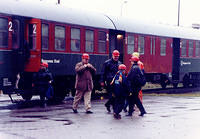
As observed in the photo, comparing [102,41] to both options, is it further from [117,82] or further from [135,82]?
[117,82]

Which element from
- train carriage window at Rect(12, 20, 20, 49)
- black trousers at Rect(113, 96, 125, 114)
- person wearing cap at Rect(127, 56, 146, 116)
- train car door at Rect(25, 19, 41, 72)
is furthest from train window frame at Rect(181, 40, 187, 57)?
black trousers at Rect(113, 96, 125, 114)

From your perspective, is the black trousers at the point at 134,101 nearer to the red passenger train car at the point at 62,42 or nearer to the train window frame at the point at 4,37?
the red passenger train car at the point at 62,42

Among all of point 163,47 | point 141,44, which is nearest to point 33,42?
point 141,44

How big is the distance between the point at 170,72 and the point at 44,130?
2001cm

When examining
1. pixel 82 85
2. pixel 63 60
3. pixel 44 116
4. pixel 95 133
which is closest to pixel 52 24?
pixel 63 60

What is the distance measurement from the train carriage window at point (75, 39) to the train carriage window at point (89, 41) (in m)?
0.64

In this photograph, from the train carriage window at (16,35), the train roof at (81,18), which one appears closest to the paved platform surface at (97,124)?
the train carriage window at (16,35)

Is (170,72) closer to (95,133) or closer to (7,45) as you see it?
(7,45)

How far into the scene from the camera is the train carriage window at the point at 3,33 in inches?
692

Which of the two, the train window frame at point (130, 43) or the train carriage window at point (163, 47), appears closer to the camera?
the train window frame at point (130, 43)

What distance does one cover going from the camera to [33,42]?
18938 mm

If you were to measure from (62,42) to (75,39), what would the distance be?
945 mm

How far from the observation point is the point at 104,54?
920 inches

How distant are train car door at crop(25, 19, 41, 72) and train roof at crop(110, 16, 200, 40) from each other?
657cm
